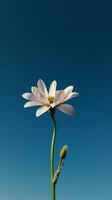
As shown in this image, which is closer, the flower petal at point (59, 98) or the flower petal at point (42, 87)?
the flower petal at point (59, 98)

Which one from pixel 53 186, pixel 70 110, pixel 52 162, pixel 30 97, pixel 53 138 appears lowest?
pixel 53 186

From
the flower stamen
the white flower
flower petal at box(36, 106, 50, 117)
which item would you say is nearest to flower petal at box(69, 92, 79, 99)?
the white flower

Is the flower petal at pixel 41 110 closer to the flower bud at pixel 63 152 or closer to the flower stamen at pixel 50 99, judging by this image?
the flower stamen at pixel 50 99

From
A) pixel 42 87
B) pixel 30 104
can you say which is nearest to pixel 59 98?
pixel 30 104

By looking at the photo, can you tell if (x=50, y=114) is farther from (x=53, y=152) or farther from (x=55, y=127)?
(x=53, y=152)

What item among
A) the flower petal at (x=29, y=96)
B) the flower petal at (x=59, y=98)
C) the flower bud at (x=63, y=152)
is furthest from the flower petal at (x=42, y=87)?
the flower bud at (x=63, y=152)

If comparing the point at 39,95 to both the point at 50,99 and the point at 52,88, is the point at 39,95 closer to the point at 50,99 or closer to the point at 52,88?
the point at 50,99

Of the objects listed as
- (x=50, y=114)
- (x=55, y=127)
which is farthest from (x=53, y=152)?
(x=50, y=114)

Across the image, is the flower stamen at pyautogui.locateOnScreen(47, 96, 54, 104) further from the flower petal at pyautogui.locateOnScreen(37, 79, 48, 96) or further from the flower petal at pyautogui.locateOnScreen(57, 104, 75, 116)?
the flower petal at pyautogui.locateOnScreen(57, 104, 75, 116)
